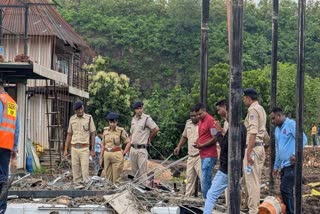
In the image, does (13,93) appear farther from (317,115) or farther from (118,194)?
(317,115)

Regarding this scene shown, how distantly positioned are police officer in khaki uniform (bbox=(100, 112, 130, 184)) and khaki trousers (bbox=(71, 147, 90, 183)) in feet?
1.44

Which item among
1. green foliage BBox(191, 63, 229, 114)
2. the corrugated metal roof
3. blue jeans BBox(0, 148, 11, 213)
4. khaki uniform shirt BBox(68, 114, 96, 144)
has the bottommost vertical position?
blue jeans BBox(0, 148, 11, 213)

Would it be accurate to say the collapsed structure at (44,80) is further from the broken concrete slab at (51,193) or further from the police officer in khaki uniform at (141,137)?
the broken concrete slab at (51,193)

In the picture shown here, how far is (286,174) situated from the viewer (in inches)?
491

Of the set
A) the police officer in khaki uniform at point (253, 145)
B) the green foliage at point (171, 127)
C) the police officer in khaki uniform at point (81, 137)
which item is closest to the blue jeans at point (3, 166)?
the police officer in khaki uniform at point (253, 145)

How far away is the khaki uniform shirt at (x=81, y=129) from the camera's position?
1538 cm

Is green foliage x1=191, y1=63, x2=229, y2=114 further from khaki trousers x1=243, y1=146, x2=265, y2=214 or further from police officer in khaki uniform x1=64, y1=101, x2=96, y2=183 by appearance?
khaki trousers x1=243, y1=146, x2=265, y2=214

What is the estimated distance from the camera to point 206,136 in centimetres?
1320

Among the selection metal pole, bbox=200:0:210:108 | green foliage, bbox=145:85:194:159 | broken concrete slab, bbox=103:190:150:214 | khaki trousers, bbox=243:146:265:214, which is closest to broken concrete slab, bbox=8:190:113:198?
broken concrete slab, bbox=103:190:150:214

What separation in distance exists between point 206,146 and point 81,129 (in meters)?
3.49

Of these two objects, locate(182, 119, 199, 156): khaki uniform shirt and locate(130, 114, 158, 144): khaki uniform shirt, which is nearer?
locate(182, 119, 199, 156): khaki uniform shirt

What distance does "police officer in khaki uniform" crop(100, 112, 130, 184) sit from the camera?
15500 millimetres

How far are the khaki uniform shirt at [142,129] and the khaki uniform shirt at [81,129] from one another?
94 centimetres

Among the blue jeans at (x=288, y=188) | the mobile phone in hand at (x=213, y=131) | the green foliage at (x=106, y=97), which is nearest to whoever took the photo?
the blue jeans at (x=288, y=188)
